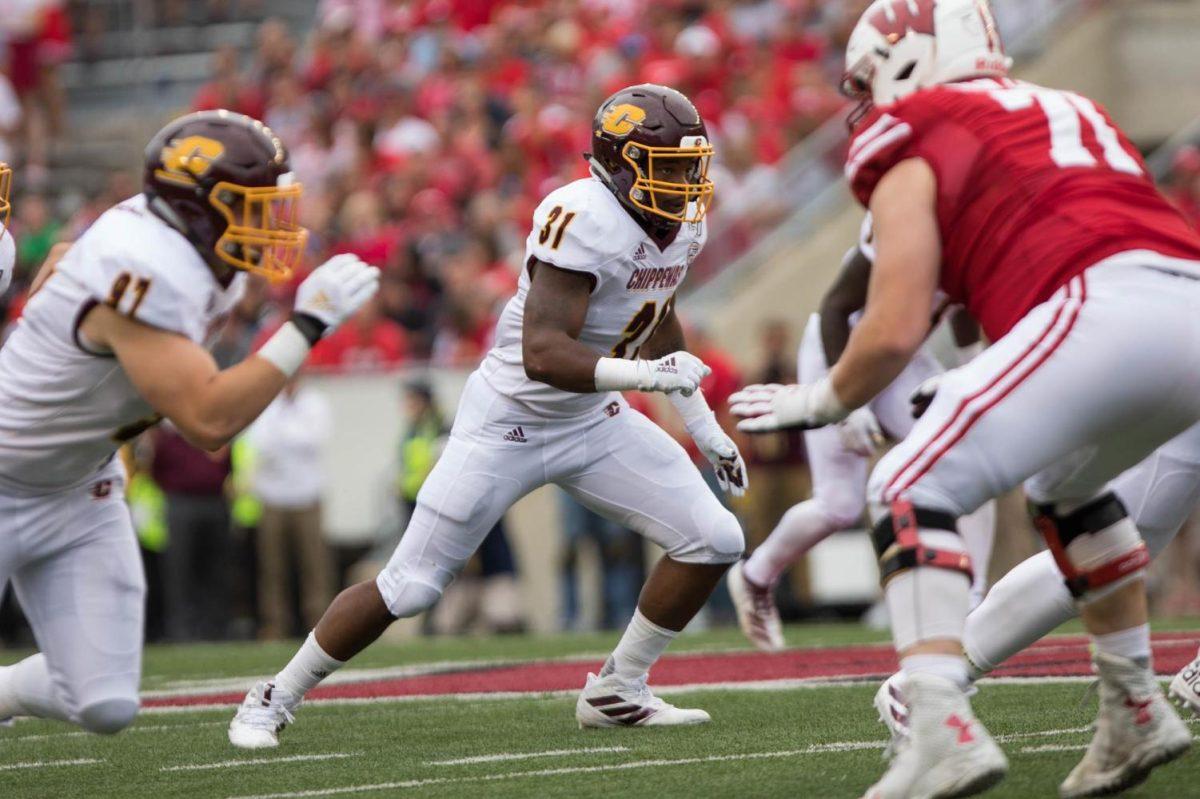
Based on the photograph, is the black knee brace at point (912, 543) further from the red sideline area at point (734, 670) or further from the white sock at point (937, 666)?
the red sideline area at point (734, 670)

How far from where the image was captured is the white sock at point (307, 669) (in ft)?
17.9

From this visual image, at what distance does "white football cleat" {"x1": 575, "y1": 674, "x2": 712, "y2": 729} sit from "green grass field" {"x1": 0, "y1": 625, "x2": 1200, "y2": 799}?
9 centimetres

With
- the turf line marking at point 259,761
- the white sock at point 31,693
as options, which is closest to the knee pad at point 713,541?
the turf line marking at point 259,761

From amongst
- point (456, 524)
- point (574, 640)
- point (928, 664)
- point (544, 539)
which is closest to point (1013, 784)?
point (928, 664)

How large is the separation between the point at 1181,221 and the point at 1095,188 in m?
0.23

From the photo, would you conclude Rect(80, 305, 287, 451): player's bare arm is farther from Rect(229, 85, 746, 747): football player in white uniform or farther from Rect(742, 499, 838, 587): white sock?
Rect(742, 499, 838, 587): white sock

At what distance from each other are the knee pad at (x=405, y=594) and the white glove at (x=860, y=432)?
1679 mm

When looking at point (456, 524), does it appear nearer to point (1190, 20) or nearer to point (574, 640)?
point (574, 640)

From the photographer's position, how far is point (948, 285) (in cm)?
391

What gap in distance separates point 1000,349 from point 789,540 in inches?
148

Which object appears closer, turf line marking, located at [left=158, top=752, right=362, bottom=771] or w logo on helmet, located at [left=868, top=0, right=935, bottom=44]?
w logo on helmet, located at [left=868, top=0, right=935, bottom=44]

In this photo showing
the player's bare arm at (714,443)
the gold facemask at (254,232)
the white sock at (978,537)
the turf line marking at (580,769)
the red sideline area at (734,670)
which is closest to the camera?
the gold facemask at (254,232)

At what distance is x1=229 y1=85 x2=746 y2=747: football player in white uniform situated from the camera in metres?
5.32

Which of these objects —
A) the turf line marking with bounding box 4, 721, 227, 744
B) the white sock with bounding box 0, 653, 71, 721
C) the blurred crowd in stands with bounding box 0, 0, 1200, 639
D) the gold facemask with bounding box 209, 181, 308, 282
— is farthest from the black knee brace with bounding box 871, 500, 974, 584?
the blurred crowd in stands with bounding box 0, 0, 1200, 639
